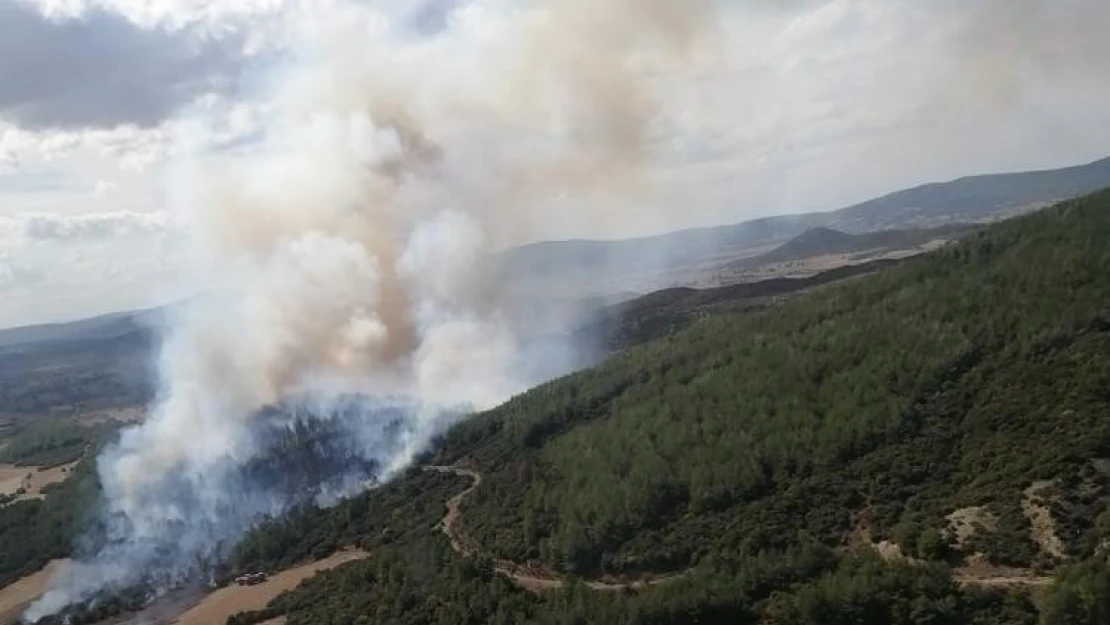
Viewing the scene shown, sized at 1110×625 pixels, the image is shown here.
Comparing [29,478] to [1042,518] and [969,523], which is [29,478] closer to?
[969,523]

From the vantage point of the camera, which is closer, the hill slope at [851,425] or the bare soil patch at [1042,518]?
the bare soil patch at [1042,518]

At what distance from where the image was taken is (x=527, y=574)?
7531 centimetres

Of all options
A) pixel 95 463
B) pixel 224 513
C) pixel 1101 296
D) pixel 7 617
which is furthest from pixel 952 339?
pixel 95 463

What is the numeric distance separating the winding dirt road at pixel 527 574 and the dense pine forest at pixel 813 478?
73cm

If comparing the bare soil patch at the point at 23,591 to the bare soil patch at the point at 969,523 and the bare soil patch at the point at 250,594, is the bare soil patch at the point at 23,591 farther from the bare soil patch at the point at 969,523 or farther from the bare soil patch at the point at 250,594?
the bare soil patch at the point at 969,523

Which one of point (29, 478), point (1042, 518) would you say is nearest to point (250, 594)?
point (1042, 518)

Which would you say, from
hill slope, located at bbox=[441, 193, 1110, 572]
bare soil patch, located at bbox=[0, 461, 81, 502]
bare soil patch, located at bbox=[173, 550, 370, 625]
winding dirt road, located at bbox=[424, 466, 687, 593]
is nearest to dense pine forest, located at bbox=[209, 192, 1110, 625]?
hill slope, located at bbox=[441, 193, 1110, 572]

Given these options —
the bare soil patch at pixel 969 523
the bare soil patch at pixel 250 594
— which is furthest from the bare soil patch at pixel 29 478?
the bare soil patch at pixel 969 523

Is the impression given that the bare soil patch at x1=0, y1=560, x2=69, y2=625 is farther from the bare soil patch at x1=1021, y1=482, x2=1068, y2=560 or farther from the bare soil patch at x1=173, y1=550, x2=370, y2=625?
the bare soil patch at x1=1021, y1=482, x2=1068, y2=560

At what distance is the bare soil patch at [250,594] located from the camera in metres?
81.6

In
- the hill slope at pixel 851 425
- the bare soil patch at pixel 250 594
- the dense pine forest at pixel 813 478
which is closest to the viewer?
the dense pine forest at pixel 813 478

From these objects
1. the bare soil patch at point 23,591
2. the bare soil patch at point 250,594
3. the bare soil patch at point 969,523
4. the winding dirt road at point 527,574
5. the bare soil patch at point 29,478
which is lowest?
the bare soil patch at point 250,594

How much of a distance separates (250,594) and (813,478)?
1900 inches

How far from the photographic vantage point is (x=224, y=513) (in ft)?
350
